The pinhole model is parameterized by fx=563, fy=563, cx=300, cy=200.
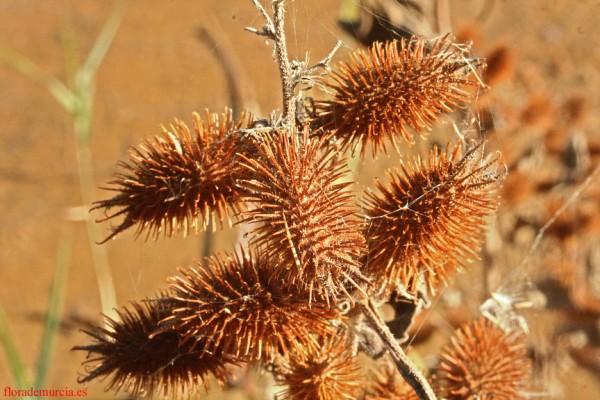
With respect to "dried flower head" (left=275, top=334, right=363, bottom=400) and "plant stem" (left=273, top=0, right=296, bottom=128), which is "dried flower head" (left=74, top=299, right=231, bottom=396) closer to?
"dried flower head" (left=275, top=334, right=363, bottom=400)

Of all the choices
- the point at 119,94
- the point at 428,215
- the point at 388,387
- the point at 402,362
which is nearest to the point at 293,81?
the point at 428,215

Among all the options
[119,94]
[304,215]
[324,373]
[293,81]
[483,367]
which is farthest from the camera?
[119,94]

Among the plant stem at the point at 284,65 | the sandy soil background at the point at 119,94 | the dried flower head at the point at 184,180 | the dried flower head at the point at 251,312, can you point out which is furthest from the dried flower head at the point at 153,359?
→ the sandy soil background at the point at 119,94

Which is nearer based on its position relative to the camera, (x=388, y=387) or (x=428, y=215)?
(x=428, y=215)

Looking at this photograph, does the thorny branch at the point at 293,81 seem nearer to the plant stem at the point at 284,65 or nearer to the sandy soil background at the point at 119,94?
the plant stem at the point at 284,65

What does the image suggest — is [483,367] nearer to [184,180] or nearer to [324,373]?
[324,373]

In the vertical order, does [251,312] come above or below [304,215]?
below

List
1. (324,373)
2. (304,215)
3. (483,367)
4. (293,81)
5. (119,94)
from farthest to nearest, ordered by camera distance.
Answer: (119,94) < (483,367) < (324,373) < (293,81) < (304,215)

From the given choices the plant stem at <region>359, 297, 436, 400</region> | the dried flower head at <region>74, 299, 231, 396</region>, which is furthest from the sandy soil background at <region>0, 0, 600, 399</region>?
the plant stem at <region>359, 297, 436, 400</region>
